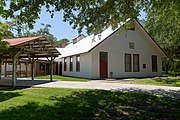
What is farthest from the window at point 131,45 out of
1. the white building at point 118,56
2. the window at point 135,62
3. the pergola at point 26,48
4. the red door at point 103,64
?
the pergola at point 26,48

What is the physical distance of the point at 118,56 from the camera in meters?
26.2

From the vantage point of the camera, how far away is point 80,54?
2642cm

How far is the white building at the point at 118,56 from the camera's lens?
2477 cm

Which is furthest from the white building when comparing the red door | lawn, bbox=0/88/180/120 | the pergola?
lawn, bbox=0/88/180/120

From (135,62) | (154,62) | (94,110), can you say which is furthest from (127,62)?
(94,110)

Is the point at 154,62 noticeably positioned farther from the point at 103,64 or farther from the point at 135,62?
the point at 103,64

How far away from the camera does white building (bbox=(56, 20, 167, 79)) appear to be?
81.3ft

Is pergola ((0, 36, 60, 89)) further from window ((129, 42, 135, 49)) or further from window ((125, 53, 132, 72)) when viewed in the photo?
window ((129, 42, 135, 49))

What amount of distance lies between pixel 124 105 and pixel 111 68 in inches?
636

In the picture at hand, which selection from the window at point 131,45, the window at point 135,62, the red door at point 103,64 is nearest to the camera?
the red door at point 103,64

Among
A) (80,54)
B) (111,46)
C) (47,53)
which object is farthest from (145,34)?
(47,53)

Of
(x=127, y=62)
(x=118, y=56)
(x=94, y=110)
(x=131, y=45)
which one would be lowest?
(x=94, y=110)

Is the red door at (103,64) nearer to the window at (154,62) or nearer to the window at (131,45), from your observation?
the window at (131,45)

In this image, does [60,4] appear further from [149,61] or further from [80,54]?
[149,61]
